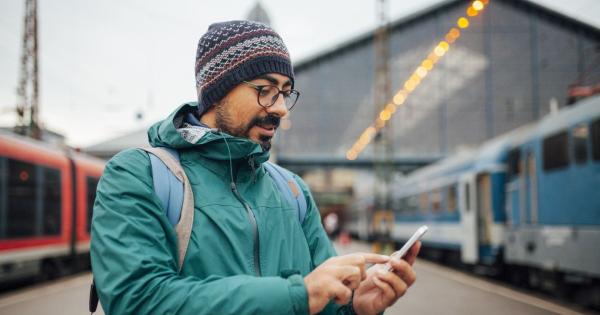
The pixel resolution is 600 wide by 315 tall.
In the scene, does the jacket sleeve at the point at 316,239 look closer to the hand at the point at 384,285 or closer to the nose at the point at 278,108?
the hand at the point at 384,285

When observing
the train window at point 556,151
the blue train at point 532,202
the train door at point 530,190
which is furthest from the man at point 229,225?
the train door at point 530,190

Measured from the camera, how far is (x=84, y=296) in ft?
33.9

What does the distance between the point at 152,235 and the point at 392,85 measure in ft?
128

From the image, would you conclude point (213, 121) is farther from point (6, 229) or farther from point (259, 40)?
point (6, 229)

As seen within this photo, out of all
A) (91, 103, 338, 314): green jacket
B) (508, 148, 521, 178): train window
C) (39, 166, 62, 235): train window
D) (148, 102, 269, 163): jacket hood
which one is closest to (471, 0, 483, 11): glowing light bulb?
(508, 148, 521, 178): train window

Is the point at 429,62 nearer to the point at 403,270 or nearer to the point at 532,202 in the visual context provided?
the point at 532,202

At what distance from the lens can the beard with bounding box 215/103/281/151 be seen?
184 centimetres

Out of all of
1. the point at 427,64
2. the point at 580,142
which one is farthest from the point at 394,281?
the point at 427,64

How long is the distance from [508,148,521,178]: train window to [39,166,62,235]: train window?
10.4 m

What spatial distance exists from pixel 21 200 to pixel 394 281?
37.5 ft

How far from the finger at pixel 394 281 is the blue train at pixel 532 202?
821 centimetres

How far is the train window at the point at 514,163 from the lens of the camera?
13.5 m

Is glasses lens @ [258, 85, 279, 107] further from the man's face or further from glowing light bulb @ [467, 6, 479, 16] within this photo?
glowing light bulb @ [467, 6, 479, 16]

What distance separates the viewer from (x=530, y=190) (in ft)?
40.2
